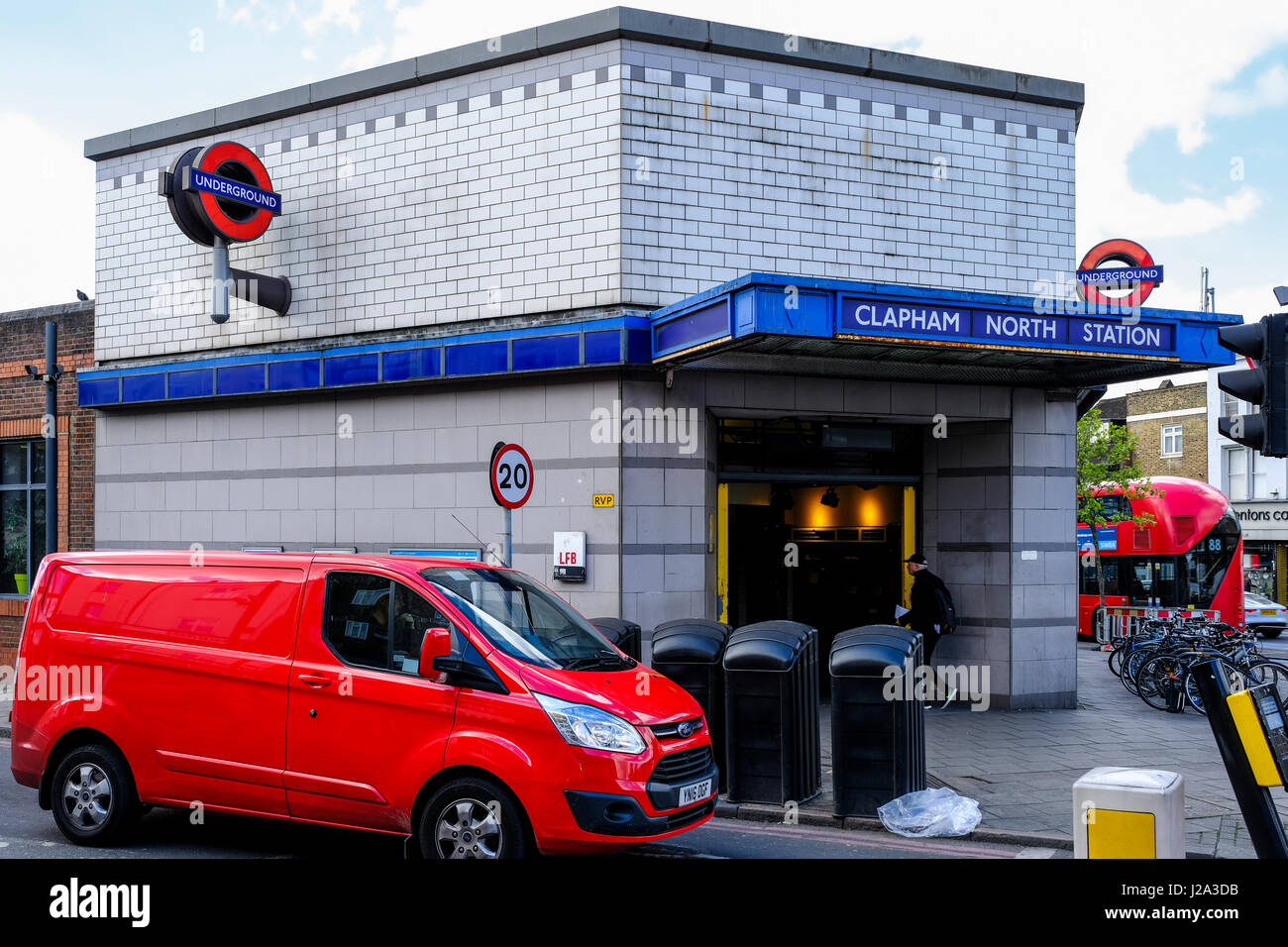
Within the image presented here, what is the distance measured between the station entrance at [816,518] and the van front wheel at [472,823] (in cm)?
665

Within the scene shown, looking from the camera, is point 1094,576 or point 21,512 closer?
point 21,512

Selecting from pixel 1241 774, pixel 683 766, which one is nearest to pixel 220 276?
pixel 683 766

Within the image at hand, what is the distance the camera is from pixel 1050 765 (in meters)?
9.41

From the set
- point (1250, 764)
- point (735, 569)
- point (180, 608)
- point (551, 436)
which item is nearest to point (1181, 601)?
point (735, 569)

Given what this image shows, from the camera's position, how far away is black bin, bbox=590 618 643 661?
896 cm

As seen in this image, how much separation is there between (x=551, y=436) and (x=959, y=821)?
232 inches

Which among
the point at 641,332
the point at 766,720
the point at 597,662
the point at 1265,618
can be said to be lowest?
the point at 1265,618

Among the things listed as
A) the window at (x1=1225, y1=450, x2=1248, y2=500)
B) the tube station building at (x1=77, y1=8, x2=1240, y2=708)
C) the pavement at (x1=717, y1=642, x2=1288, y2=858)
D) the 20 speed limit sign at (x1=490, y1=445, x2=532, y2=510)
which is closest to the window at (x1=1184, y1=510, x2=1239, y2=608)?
the pavement at (x1=717, y1=642, x2=1288, y2=858)

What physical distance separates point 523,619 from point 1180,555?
21407mm

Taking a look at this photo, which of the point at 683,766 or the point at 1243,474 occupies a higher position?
the point at 1243,474

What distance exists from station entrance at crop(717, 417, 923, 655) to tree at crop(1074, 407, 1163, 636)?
11169 mm
